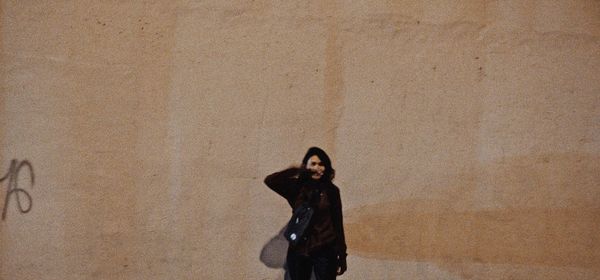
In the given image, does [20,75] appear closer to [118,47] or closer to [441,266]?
[118,47]

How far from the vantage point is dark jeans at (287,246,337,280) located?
5.30 meters

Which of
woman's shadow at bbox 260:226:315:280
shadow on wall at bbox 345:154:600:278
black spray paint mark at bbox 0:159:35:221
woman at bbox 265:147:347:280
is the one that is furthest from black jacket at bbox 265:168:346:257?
black spray paint mark at bbox 0:159:35:221

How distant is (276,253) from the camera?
596 cm

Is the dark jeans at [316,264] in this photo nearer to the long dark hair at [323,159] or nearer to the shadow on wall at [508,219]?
the long dark hair at [323,159]

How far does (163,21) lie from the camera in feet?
19.2

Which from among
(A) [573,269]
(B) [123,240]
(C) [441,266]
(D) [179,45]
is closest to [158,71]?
(D) [179,45]

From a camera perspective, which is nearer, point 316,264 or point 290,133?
point 316,264

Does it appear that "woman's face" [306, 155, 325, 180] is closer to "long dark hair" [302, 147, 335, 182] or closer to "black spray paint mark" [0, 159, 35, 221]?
"long dark hair" [302, 147, 335, 182]

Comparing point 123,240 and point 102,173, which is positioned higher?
point 102,173

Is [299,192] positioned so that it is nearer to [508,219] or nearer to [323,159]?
[323,159]

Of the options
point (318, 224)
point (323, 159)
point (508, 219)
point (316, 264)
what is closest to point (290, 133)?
point (323, 159)

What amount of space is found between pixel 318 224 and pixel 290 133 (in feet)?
3.15

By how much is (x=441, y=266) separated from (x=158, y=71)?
2809mm

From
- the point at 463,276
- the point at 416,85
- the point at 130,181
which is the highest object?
the point at 416,85
